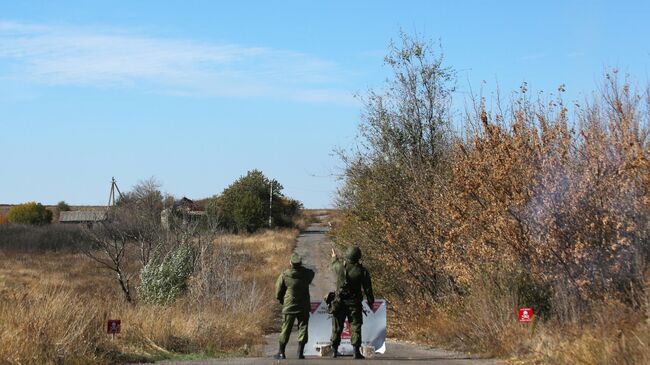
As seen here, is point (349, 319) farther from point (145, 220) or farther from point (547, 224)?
point (145, 220)

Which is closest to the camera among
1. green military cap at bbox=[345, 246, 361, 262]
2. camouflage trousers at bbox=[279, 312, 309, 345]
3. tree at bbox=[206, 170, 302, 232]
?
camouflage trousers at bbox=[279, 312, 309, 345]

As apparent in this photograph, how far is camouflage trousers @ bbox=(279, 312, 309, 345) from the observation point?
13938mm

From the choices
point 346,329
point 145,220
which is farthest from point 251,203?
point 346,329

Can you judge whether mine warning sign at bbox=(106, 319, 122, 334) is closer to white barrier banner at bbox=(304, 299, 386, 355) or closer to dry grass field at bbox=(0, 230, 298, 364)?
dry grass field at bbox=(0, 230, 298, 364)

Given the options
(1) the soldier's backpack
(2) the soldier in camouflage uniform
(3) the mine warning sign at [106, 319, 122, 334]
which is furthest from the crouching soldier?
(3) the mine warning sign at [106, 319, 122, 334]

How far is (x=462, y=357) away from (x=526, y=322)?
4.02ft

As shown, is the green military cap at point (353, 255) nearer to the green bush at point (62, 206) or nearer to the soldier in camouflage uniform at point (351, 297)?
the soldier in camouflage uniform at point (351, 297)

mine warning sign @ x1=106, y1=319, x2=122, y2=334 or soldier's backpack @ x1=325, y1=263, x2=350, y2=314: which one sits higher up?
soldier's backpack @ x1=325, y1=263, x2=350, y2=314

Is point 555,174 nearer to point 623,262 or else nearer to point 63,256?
point 623,262

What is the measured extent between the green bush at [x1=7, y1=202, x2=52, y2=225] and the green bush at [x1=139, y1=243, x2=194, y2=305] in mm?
68231

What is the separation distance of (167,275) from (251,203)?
178 ft

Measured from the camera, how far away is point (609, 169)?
13797mm

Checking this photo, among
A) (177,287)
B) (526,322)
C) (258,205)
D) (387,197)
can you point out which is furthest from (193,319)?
(258,205)

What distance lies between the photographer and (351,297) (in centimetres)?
1420
